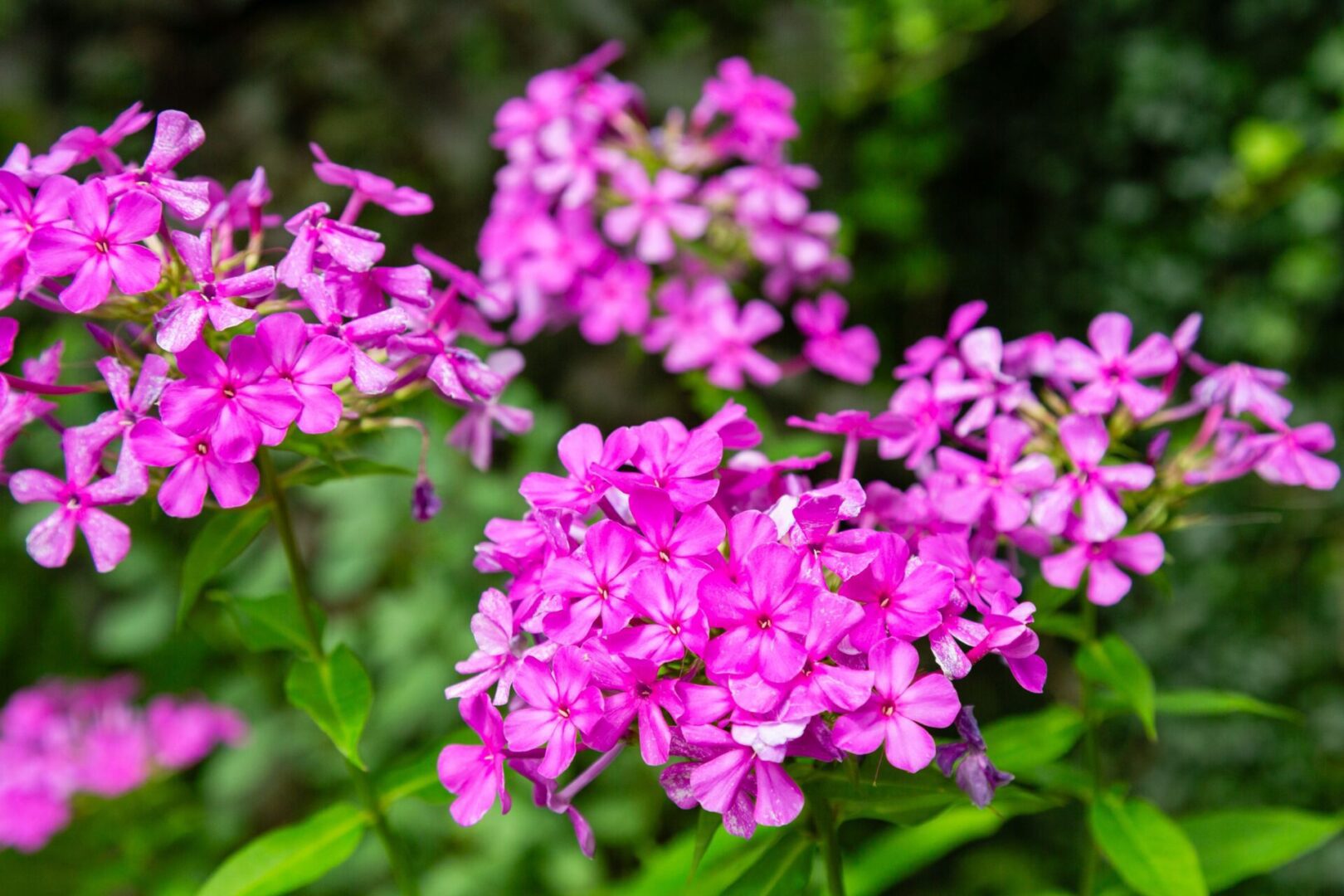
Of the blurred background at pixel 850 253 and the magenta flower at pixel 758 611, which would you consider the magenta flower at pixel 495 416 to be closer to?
the magenta flower at pixel 758 611

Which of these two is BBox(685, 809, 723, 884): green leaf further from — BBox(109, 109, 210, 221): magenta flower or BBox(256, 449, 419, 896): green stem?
BBox(109, 109, 210, 221): magenta flower

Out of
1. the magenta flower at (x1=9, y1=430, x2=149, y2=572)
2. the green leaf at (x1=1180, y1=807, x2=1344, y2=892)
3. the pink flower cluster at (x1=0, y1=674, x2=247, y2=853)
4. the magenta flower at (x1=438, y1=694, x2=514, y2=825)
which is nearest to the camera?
the magenta flower at (x1=438, y1=694, x2=514, y2=825)

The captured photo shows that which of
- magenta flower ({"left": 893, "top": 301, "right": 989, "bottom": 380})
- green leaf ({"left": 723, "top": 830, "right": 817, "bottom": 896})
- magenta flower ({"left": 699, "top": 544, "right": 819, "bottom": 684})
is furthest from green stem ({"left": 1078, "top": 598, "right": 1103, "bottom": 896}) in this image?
magenta flower ({"left": 699, "top": 544, "right": 819, "bottom": 684})

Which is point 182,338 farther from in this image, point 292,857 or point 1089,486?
point 1089,486

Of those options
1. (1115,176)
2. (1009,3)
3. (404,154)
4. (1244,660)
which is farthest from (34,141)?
(1244,660)

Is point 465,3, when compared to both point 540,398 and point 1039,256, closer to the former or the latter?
point 540,398

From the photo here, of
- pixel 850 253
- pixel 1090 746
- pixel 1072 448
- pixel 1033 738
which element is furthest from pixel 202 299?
pixel 850 253
